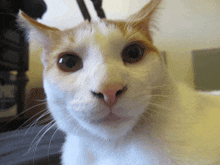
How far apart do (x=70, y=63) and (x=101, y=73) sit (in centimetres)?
16

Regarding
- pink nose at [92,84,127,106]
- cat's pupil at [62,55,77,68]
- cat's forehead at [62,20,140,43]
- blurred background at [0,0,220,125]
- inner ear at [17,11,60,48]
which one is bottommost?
blurred background at [0,0,220,125]

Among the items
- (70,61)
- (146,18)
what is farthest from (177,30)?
(70,61)

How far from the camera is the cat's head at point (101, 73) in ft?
1.06

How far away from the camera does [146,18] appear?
0.53m

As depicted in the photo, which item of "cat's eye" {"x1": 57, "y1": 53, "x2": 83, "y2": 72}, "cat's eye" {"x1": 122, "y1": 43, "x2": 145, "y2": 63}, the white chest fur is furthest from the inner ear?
the white chest fur

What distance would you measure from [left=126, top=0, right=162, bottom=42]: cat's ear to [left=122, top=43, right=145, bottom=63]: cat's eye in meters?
0.10

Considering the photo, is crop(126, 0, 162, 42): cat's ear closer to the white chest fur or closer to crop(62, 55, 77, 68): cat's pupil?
crop(62, 55, 77, 68): cat's pupil

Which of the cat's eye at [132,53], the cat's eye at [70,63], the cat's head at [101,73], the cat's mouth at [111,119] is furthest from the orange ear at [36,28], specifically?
the cat's mouth at [111,119]

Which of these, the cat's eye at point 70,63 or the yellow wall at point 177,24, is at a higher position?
the cat's eye at point 70,63

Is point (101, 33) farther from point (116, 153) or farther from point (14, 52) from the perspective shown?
point (14, 52)

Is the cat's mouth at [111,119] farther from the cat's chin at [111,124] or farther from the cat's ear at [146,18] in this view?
the cat's ear at [146,18]

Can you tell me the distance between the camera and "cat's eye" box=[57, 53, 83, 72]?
0.45 metres

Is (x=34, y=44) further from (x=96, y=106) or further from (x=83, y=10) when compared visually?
(x=96, y=106)

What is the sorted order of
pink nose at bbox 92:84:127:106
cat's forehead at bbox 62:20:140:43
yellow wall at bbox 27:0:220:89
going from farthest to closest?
1. yellow wall at bbox 27:0:220:89
2. cat's forehead at bbox 62:20:140:43
3. pink nose at bbox 92:84:127:106
